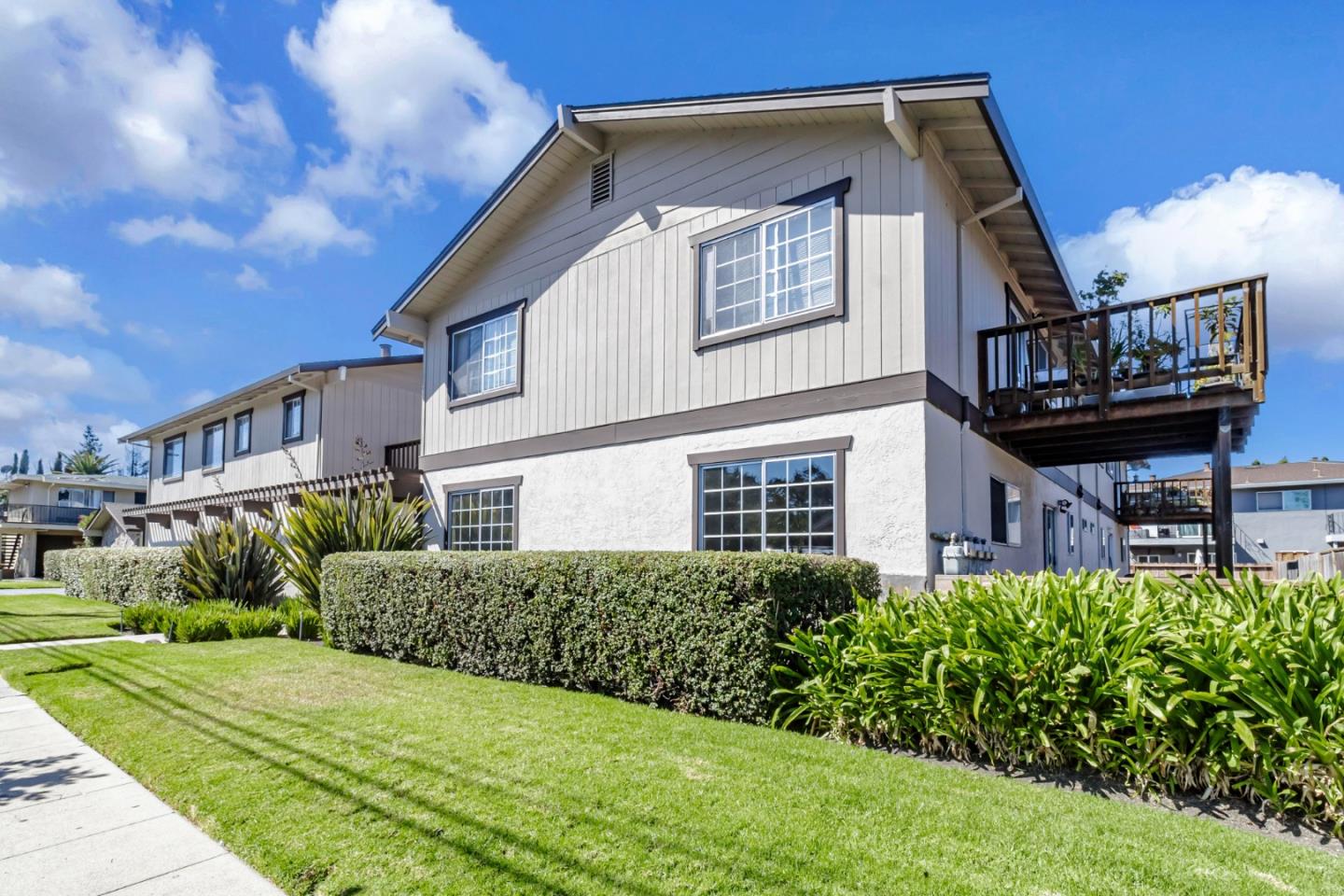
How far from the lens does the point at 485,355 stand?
13.7 metres

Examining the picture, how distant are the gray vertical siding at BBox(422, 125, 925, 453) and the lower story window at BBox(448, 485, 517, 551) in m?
0.93

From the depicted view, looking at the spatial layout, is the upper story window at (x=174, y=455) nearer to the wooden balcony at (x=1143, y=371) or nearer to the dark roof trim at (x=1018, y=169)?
the wooden balcony at (x=1143, y=371)

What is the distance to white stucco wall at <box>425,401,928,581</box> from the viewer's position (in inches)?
315

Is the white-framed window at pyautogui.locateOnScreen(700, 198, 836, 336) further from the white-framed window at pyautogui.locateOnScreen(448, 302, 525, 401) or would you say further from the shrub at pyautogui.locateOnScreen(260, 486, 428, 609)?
the shrub at pyautogui.locateOnScreen(260, 486, 428, 609)

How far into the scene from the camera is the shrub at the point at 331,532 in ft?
40.0

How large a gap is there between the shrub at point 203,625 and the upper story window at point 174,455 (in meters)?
15.7

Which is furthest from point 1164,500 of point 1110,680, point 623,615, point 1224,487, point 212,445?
point 212,445

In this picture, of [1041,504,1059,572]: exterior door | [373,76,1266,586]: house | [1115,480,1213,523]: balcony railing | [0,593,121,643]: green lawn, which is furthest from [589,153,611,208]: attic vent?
[1115,480,1213,523]: balcony railing

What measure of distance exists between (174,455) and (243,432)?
654cm

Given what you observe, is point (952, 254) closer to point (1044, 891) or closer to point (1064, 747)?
point (1064, 747)

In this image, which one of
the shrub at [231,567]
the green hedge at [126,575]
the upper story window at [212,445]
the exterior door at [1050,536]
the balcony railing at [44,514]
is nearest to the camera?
the exterior door at [1050,536]

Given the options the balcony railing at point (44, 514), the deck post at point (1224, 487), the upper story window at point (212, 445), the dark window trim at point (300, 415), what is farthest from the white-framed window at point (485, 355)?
the balcony railing at point (44, 514)

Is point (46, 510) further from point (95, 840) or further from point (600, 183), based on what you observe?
point (95, 840)

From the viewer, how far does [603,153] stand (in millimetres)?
11805
